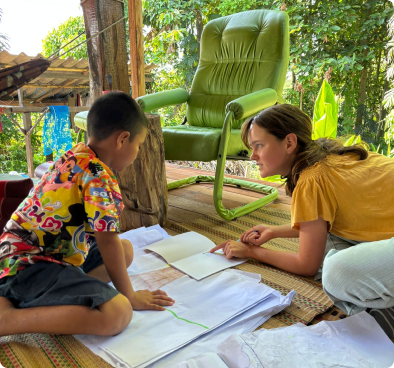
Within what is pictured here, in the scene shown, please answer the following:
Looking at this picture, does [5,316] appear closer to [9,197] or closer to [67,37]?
[9,197]

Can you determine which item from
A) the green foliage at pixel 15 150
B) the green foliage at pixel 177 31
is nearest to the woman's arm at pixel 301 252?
the green foliage at pixel 177 31

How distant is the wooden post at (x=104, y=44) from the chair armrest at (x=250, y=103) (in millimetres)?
863

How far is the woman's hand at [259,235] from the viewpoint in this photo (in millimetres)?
1300

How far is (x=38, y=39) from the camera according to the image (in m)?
6.37

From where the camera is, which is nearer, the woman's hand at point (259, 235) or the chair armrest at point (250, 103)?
the woman's hand at point (259, 235)

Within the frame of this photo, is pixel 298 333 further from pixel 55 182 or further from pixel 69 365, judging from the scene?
pixel 55 182

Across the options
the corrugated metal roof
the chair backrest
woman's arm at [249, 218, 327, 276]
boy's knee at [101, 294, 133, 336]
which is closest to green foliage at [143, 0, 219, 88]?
the corrugated metal roof

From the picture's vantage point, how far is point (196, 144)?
174 cm

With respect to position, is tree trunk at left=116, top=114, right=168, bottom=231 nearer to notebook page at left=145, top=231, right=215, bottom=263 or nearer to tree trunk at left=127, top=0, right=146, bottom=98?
notebook page at left=145, top=231, right=215, bottom=263

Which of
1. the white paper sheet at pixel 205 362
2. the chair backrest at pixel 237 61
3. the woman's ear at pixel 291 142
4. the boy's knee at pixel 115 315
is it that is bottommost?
the white paper sheet at pixel 205 362

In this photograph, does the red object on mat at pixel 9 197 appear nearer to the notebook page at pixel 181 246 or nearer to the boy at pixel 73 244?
the boy at pixel 73 244

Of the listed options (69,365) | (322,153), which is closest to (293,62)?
(322,153)

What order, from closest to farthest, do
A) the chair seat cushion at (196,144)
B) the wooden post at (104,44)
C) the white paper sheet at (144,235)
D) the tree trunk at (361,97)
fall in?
1. the white paper sheet at (144,235)
2. the chair seat cushion at (196,144)
3. the wooden post at (104,44)
4. the tree trunk at (361,97)

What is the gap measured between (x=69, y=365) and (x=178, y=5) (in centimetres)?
526
